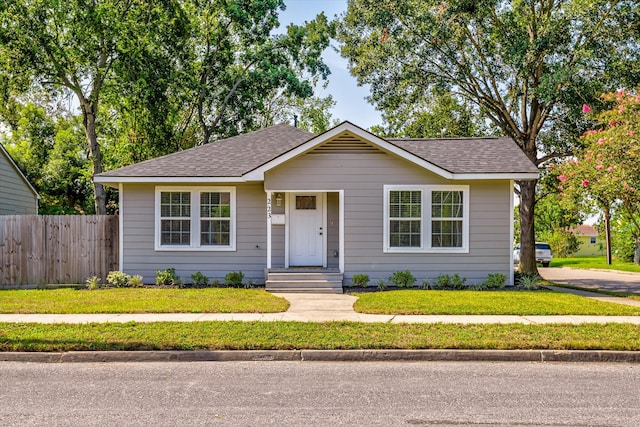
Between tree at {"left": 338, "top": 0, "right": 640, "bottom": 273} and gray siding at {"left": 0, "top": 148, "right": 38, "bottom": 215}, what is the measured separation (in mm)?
14663

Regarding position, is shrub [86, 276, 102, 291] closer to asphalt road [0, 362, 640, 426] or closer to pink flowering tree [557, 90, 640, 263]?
asphalt road [0, 362, 640, 426]

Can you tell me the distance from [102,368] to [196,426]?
104 inches

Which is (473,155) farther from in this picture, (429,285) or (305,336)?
(305,336)

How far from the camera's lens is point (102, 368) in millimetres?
6672

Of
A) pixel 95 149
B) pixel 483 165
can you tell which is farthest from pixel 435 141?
pixel 95 149

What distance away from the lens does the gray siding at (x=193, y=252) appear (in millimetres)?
14477

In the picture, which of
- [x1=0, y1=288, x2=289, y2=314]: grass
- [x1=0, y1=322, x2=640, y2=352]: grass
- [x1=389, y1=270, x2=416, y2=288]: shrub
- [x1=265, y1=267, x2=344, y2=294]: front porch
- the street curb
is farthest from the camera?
[x1=389, y1=270, x2=416, y2=288]: shrub

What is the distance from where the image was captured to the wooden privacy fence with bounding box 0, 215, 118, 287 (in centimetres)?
1461

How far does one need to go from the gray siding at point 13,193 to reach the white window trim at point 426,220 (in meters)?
15.3

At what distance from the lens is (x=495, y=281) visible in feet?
45.1

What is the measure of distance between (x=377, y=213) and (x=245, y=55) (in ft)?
51.0

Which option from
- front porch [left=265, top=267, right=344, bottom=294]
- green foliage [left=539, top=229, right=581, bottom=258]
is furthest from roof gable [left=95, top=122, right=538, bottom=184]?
green foliage [left=539, top=229, right=581, bottom=258]

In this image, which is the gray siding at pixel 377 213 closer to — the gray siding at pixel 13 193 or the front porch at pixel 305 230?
the front porch at pixel 305 230

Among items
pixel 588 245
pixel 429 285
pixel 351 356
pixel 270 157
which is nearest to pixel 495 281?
pixel 429 285
